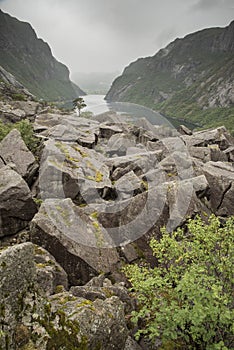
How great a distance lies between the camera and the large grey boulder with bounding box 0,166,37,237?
17500 mm

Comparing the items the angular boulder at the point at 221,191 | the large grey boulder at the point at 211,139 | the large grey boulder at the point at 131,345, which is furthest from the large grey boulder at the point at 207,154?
the large grey boulder at the point at 131,345

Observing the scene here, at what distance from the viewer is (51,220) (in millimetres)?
15500

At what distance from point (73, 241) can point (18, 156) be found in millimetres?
12482

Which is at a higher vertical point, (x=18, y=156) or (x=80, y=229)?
(x=18, y=156)

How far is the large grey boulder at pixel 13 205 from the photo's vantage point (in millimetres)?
17500

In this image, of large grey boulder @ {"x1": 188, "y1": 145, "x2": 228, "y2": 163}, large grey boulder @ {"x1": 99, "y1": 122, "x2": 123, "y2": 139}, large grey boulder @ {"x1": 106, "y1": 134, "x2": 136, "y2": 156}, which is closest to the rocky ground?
large grey boulder @ {"x1": 188, "y1": 145, "x2": 228, "y2": 163}

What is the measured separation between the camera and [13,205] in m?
17.8

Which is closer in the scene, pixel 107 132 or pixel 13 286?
pixel 13 286

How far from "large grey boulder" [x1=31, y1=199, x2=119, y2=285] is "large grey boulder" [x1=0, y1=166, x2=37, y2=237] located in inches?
89.5

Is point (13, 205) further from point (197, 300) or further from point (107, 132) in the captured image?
point (107, 132)

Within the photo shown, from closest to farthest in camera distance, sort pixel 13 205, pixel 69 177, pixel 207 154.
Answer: pixel 13 205, pixel 69 177, pixel 207 154

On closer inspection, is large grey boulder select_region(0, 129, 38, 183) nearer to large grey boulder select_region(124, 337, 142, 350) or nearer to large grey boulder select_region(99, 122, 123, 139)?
large grey boulder select_region(124, 337, 142, 350)

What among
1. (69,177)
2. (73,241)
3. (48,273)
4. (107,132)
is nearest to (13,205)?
(73,241)

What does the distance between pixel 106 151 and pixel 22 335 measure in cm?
3439
